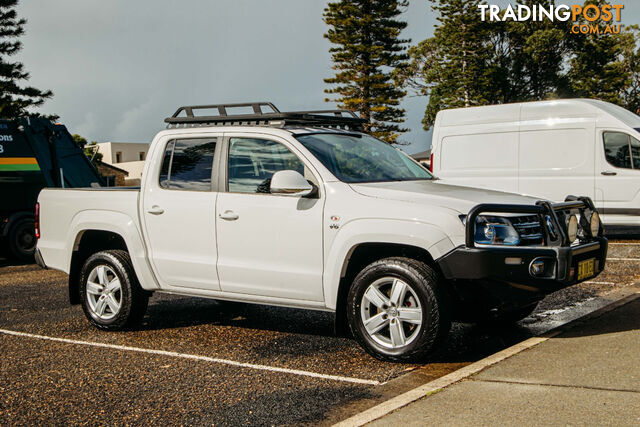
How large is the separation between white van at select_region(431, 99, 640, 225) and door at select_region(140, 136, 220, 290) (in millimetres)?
8762

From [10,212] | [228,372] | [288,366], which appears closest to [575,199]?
[288,366]

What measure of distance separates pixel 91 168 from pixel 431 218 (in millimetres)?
12919

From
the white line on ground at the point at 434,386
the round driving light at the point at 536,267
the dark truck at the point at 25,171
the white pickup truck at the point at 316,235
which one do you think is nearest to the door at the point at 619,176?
the white pickup truck at the point at 316,235

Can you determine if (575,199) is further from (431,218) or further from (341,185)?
(341,185)

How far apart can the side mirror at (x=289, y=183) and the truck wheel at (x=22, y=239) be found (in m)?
10.2

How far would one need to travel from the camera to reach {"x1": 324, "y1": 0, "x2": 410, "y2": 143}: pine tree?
4566 cm

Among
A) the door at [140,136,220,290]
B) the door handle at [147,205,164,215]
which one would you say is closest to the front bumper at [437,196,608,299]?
the door at [140,136,220,290]

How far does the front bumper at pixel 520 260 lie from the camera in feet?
16.7

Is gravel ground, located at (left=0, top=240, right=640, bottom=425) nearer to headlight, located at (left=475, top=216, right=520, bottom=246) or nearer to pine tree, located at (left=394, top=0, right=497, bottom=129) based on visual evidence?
headlight, located at (left=475, top=216, right=520, bottom=246)

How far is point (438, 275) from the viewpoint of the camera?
531cm

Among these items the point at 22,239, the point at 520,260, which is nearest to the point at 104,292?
the point at 520,260

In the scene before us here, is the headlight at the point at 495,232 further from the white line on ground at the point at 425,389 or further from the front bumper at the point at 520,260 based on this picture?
the white line on ground at the point at 425,389

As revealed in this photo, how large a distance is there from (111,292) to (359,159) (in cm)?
273

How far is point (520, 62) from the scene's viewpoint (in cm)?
5369
